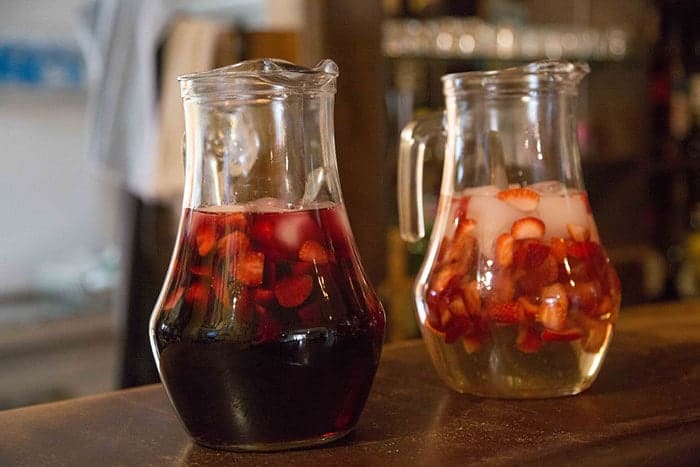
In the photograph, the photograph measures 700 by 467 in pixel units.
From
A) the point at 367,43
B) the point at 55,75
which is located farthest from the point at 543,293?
the point at 55,75

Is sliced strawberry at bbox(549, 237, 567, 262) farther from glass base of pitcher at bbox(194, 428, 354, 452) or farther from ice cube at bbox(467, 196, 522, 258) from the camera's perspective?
glass base of pitcher at bbox(194, 428, 354, 452)

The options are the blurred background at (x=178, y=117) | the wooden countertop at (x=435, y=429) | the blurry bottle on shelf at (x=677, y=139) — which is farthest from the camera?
the blurry bottle on shelf at (x=677, y=139)

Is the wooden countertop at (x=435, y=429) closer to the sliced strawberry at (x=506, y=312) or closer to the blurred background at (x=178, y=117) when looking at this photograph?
the sliced strawberry at (x=506, y=312)

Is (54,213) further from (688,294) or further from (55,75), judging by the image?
(688,294)

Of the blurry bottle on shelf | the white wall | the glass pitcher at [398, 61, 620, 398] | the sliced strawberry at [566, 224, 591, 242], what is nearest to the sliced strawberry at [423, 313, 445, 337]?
the glass pitcher at [398, 61, 620, 398]

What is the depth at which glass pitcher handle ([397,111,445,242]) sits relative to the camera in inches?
27.8

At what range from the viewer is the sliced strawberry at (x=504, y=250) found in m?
0.64

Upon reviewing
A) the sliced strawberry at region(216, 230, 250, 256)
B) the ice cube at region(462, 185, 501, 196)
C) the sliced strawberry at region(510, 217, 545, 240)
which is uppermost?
the sliced strawberry at region(216, 230, 250, 256)

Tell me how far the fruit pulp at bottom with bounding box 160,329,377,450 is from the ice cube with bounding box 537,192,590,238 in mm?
164

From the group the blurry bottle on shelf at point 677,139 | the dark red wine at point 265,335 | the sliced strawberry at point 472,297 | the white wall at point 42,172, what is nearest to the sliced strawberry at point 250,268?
the dark red wine at point 265,335

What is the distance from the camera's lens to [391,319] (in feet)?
7.38

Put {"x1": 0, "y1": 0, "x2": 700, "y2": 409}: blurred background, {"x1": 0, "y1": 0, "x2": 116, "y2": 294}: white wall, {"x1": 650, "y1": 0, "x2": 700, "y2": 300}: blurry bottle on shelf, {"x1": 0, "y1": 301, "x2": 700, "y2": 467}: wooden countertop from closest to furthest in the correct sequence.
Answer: {"x1": 0, "y1": 301, "x2": 700, "y2": 467}: wooden countertop < {"x1": 0, "y1": 0, "x2": 700, "y2": 409}: blurred background < {"x1": 0, "y1": 0, "x2": 116, "y2": 294}: white wall < {"x1": 650, "y1": 0, "x2": 700, "y2": 300}: blurry bottle on shelf

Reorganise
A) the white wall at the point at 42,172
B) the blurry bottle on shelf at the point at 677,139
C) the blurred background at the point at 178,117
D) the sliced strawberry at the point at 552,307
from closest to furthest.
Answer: the sliced strawberry at the point at 552,307
the blurred background at the point at 178,117
the white wall at the point at 42,172
the blurry bottle on shelf at the point at 677,139

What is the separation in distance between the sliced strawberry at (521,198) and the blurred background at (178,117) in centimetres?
133
